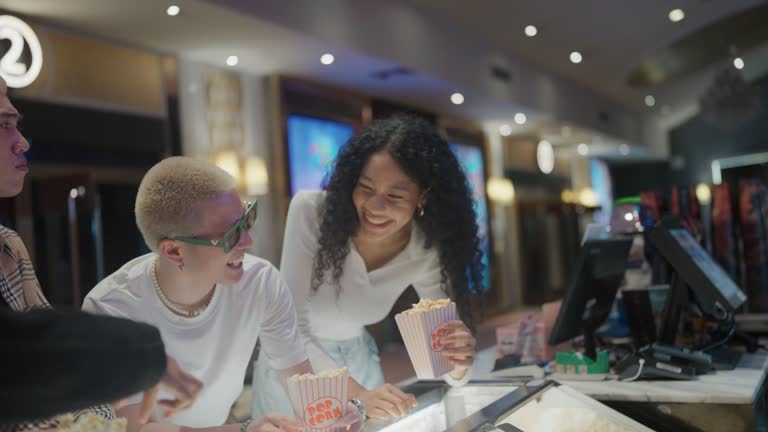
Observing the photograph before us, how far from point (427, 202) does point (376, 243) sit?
7.9 inches

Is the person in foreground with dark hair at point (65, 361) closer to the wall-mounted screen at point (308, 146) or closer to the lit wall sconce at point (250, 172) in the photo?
the lit wall sconce at point (250, 172)

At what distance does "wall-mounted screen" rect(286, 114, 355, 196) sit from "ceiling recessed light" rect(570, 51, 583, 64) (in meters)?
3.34

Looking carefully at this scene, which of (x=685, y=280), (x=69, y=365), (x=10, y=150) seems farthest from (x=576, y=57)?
(x=69, y=365)

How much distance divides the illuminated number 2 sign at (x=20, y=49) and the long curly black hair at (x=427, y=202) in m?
3.35

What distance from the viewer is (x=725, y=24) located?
27.6ft

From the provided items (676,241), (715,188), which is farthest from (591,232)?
(715,188)

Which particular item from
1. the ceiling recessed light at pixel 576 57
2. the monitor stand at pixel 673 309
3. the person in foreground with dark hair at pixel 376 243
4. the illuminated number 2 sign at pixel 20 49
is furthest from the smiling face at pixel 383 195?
the ceiling recessed light at pixel 576 57

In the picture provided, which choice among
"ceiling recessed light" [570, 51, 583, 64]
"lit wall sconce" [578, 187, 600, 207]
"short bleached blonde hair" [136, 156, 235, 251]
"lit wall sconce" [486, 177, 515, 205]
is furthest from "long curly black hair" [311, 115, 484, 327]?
"lit wall sconce" [578, 187, 600, 207]

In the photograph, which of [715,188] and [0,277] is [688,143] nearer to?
[715,188]

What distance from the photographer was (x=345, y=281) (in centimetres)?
203

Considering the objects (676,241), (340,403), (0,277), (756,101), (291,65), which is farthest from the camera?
(756,101)

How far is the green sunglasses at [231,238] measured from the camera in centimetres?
116

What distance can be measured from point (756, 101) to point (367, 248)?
35.2 feet

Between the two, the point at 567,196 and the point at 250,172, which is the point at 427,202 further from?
the point at 567,196
